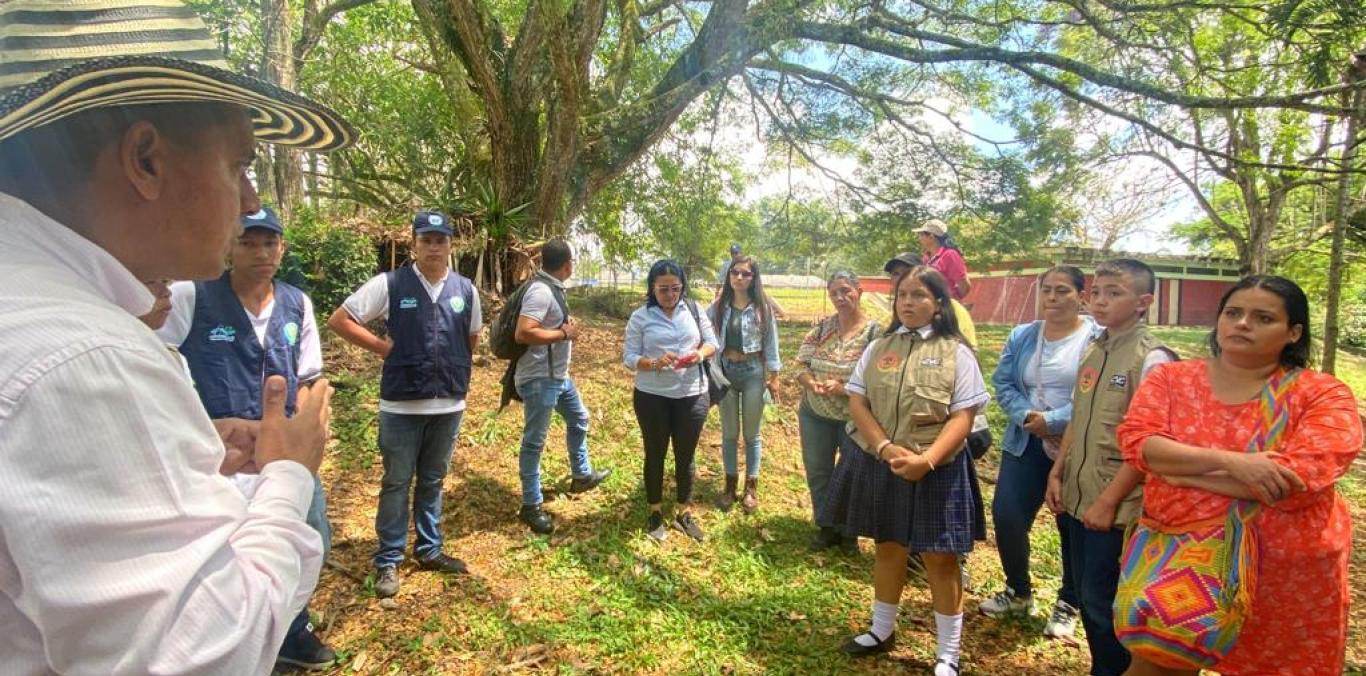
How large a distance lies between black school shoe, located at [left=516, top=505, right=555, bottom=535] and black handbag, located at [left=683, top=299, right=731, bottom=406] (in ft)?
4.46

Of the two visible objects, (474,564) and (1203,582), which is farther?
(474,564)

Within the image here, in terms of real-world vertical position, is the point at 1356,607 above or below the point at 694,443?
below

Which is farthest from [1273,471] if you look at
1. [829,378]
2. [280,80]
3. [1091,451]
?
[280,80]

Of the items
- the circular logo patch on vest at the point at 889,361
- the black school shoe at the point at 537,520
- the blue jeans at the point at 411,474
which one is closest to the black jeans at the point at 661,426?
the black school shoe at the point at 537,520

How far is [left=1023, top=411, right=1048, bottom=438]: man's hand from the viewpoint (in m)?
3.12

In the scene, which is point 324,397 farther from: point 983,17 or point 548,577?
point 983,17

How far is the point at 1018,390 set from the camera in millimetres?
3438

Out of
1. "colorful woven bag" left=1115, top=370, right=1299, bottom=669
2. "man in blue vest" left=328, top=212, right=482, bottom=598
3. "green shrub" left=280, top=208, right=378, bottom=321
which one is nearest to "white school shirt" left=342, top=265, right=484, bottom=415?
"man in blue vest" left=328, top=212, right=482, bottom=598

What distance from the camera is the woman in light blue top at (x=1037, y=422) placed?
126 inches

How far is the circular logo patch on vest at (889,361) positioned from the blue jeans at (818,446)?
4.03 feet

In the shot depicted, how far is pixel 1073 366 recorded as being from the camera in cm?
321

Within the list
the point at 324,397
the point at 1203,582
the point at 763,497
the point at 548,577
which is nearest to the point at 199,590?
the point at 324,397

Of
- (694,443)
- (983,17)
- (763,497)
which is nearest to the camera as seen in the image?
(694,443)

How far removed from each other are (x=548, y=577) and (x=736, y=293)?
2.33 metres
